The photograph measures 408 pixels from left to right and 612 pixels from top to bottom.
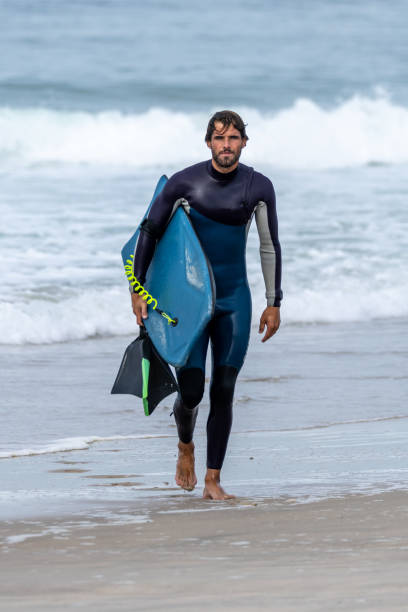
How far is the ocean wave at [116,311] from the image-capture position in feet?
29.9

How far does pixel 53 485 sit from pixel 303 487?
1021 mm

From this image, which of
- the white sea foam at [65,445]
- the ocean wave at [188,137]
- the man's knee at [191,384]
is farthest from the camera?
the ocean wave at [188,137]

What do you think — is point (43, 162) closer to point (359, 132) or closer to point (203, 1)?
point (359, 132)

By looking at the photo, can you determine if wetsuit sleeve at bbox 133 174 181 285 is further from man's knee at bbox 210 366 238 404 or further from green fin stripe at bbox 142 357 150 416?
man's knee at bbox 210 366 238 404

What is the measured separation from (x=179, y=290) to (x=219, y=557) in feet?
4.59

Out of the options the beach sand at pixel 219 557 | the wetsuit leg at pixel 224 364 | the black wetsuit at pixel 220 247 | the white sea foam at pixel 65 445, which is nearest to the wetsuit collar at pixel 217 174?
the black wetsuit at pixel 220 247

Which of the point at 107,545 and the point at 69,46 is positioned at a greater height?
the point at 69,46

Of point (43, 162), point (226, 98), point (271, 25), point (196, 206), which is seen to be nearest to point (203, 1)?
point (271, 25)

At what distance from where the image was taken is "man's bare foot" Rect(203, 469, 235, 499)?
441cm

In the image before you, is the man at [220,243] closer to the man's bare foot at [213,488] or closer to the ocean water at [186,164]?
the man's bare foot at [213,488]

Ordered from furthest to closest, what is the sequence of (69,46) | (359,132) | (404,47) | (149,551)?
(404,47)
(69,46)
(359,132)
(149,551)

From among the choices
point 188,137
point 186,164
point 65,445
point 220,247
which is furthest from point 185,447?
point 188,137

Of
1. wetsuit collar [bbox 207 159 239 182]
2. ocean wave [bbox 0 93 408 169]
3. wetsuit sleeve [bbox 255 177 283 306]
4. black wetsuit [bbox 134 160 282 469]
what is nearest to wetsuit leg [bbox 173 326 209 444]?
black wetsuit [bbox 134 160 282 469]

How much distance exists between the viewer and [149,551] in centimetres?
339
